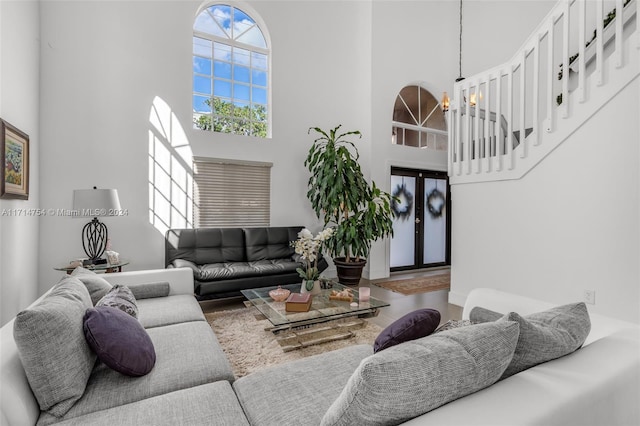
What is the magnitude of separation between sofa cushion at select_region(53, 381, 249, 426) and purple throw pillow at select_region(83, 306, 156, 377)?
7.7 inches

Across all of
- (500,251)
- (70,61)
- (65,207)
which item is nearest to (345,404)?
(500,251)

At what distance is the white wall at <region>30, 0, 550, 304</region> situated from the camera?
11.9 ft

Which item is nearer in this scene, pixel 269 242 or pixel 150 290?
pixel 150 290

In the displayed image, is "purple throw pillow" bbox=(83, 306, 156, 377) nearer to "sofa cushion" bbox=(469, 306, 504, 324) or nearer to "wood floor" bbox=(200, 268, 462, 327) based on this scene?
"sofa cushion" bbox=(469, 306, 504, 324)

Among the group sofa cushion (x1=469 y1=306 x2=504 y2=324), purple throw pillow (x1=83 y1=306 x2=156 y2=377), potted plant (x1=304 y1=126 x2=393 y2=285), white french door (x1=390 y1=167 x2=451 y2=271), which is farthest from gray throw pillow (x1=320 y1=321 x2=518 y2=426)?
white french door (x1=390 y1=167 x2=451 y2=271)

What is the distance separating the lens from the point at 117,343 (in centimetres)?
135

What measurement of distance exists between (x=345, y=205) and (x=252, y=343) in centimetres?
252

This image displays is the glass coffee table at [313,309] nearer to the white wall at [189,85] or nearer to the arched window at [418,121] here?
the white wall at [189,85]

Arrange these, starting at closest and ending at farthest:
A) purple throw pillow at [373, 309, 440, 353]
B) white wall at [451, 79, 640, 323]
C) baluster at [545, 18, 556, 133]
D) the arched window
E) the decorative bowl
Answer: purple throw pillow at [373, 309, 440, 353] < white wall at [451, 79, 640, 323] < the decorative bowl < baluster at [545, 18, 556, 133] < the arched window

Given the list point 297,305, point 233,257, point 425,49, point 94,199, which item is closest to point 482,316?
point 297,305

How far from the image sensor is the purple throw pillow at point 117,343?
133cm

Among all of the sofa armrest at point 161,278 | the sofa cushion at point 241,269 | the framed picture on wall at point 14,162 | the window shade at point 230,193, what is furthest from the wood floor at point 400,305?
the framed picture on wall at point 14,162

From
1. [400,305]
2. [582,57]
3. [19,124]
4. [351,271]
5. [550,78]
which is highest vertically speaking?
[582,57]

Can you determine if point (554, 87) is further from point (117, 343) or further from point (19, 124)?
point (19, 124)
